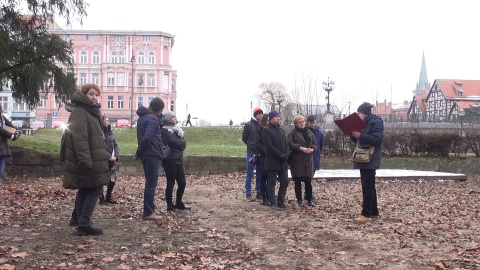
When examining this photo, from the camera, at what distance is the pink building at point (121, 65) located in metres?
73.6

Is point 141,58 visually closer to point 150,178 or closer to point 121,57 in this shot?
point 121,57

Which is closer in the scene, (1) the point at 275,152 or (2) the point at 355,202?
(1) the point at 275,152

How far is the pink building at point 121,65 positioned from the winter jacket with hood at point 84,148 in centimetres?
6780

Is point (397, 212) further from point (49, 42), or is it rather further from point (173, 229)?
point (49, 42)

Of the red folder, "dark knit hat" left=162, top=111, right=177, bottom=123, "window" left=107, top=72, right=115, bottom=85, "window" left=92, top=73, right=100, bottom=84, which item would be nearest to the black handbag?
"dark knit hat" left=162, top=111, right=177, bottom=123

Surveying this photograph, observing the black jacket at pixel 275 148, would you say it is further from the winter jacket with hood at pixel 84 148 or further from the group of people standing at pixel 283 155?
the winter jacket with hood at pixel 84 148

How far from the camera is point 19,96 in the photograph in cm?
1573

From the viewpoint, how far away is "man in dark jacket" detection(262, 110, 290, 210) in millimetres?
9805

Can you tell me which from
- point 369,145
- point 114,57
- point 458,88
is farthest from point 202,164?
point 458,88

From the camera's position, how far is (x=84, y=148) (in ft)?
21.2

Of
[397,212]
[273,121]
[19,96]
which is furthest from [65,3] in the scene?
[397,212]

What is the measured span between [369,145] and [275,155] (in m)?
2.09

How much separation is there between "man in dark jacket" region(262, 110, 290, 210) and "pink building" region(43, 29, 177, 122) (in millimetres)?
64923

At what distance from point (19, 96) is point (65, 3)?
3051 mm
